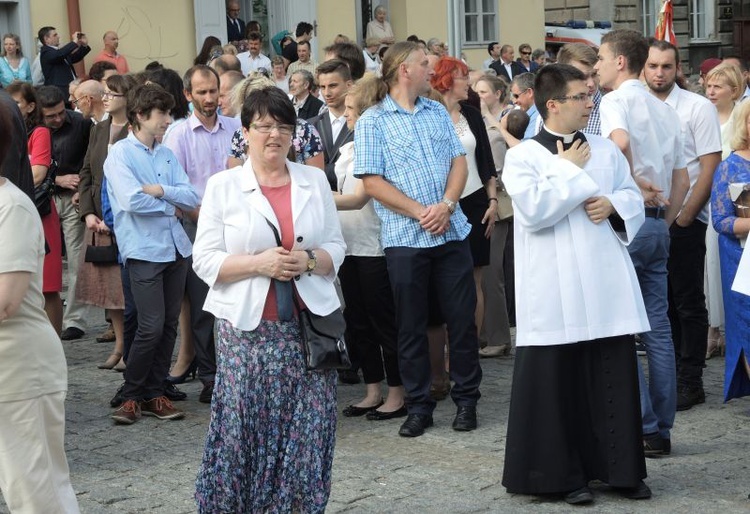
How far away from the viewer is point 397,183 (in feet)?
24.1

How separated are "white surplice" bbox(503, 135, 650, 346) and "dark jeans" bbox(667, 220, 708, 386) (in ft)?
6.62

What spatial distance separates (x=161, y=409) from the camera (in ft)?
25.6

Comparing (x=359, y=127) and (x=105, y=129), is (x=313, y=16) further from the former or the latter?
(x=359, y=127)

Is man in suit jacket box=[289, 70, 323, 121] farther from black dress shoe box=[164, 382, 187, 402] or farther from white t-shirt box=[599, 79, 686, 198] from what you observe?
white t-shirt box=[599, 79, 686, 198]

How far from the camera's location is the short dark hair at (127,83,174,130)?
25.1ft

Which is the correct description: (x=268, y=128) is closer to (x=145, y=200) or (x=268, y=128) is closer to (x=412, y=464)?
(x=412, y=464)

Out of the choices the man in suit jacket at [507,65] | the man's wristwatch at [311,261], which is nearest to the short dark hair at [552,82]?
the man's wristwatch at [311,261]

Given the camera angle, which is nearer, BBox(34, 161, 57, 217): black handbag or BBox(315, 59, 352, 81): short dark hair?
BBox(315, 59, 352, 81): short dark hair

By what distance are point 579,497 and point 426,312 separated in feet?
5.90

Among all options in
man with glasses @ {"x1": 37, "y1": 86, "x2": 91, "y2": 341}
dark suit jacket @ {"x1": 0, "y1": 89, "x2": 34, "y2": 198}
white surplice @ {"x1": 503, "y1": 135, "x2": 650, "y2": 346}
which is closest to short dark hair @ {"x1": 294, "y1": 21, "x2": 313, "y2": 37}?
man with glasses @ {"x1": 37, "y1": 86, "x2": 91, "y2": 341}

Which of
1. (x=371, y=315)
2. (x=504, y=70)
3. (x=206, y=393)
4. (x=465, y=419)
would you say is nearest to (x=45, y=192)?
(x=206, y=393)

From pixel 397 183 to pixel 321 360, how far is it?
2123 mm

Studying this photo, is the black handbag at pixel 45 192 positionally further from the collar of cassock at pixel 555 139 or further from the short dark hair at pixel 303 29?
the short dark hair at pixel 303 29

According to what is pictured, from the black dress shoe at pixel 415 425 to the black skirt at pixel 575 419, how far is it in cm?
119
